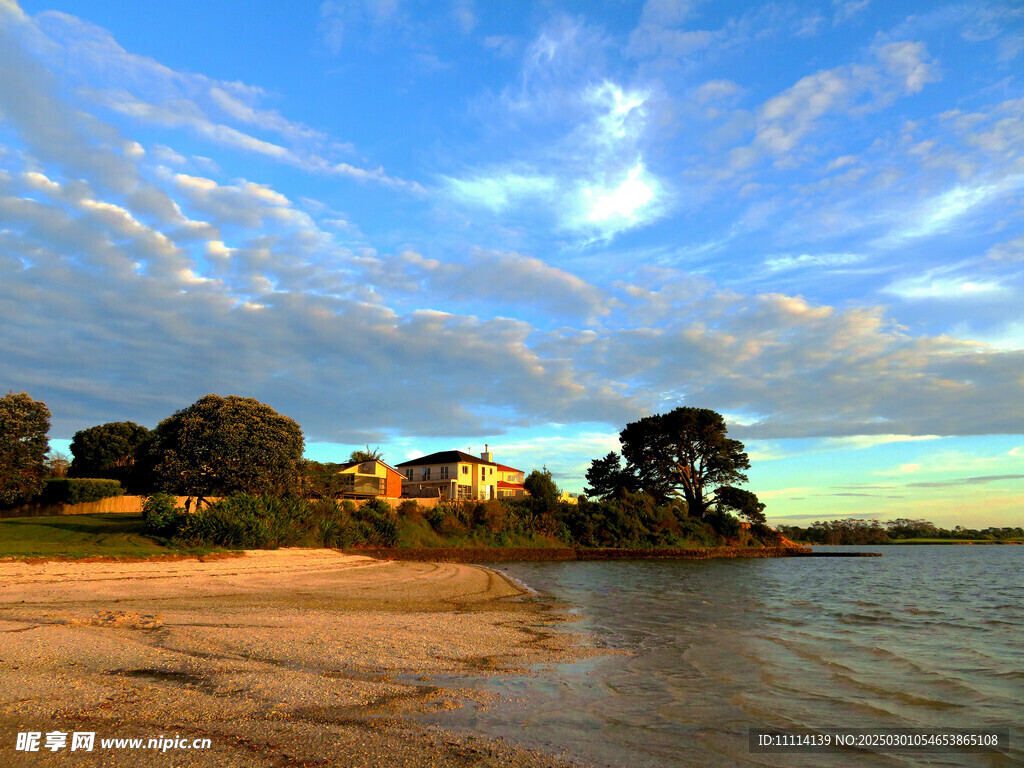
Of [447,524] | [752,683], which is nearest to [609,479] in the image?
[447,524]

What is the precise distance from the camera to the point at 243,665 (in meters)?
8.08

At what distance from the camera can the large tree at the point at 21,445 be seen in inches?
1649

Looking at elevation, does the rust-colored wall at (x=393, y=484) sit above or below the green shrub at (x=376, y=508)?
above

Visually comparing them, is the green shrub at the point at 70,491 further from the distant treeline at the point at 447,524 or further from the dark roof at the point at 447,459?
the dark roof at the point at 447,459

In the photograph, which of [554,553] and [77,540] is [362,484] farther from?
[77,540]

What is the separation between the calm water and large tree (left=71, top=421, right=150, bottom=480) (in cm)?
6796

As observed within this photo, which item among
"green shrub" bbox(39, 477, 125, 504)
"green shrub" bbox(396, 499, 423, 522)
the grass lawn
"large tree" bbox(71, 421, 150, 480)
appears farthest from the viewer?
"large tree" bbox(71, 421, 150, 480)

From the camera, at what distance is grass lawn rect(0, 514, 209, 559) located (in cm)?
2122

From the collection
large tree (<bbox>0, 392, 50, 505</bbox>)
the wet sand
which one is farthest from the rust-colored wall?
the wet sand

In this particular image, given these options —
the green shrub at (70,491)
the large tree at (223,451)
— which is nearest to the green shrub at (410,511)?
the large tree at (223,451)

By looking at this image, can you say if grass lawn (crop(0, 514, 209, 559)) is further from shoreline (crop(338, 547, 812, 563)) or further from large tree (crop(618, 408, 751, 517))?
large tree (crop(618, 408, 751, 517))

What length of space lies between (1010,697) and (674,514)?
62.9 meters

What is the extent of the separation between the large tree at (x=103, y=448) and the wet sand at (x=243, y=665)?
60220 millimetres

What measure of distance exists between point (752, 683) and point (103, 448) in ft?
264
